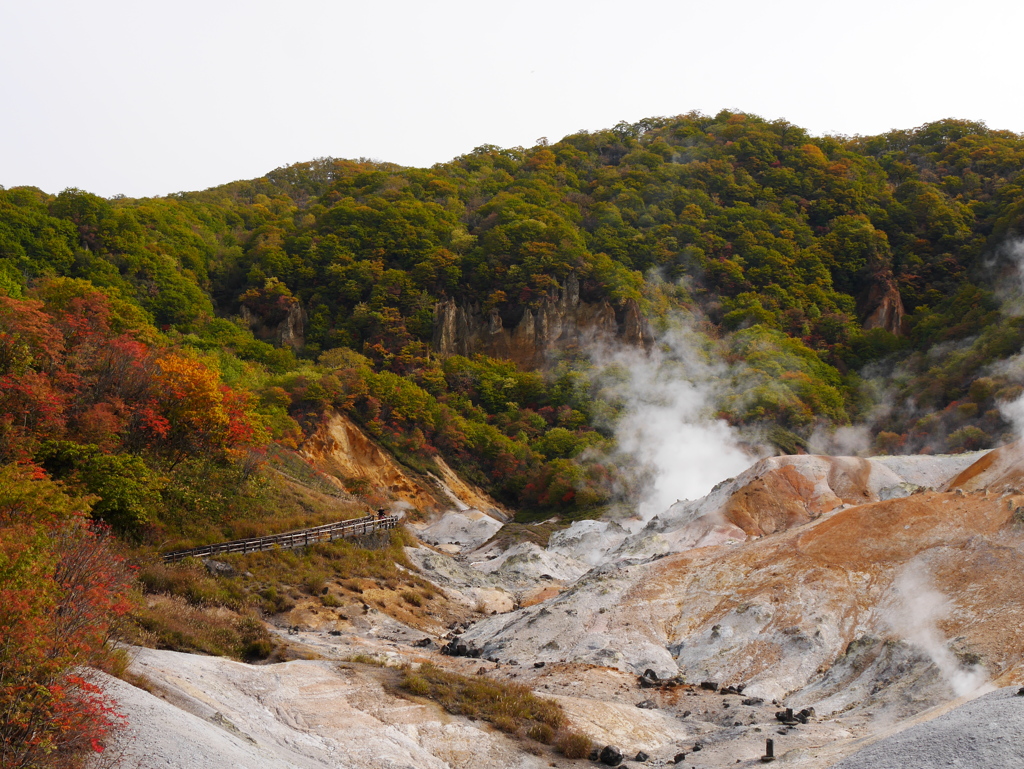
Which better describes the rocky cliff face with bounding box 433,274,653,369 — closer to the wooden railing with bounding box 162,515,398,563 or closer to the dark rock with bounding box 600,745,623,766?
the wooden railing with bounding box 162,515,398,563

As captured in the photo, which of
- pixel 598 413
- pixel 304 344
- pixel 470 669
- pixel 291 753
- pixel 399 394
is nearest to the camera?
pixel 291 753

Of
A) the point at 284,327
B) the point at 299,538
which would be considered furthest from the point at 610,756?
the point at 284,327

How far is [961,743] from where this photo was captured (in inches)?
392

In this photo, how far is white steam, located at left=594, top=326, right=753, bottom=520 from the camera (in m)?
52.8

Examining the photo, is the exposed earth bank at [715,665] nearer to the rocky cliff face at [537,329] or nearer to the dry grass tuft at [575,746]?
the dry grass tuft at [575,746]

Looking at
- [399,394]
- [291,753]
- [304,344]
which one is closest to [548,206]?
→ [304,344]

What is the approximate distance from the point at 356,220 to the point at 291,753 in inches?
2790

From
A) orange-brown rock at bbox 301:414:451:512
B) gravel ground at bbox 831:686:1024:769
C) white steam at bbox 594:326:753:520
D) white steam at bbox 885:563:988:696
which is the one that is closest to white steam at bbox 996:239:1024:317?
white steam at bbox 594:326:753:520

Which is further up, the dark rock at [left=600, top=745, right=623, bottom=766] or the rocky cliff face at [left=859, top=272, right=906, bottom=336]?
the rocky cliff face at [left=859, top=272, right=906, bottom=336]

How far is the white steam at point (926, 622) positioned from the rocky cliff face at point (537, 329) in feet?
173

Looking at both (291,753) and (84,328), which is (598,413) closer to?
(84,328)

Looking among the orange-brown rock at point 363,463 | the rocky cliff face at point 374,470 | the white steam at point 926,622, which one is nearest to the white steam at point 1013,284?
the rocky cliff face at point 374,470

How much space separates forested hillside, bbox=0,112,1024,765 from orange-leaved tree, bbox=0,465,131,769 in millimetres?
14630

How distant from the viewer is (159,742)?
9750 millimetres
